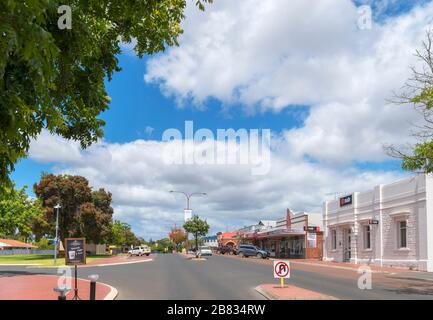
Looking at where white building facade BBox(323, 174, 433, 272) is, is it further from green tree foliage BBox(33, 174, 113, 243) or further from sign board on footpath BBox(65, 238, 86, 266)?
green tree foliage BBox(33, 174, 113, 243)

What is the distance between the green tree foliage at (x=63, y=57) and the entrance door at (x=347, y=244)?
37728 millimetres

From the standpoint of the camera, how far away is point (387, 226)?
37.6 m

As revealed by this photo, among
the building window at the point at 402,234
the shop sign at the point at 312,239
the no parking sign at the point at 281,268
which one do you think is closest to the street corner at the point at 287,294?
the no parking sign at the point at 281,268

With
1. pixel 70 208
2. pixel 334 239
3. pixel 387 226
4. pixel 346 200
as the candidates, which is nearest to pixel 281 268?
pixel 387 226

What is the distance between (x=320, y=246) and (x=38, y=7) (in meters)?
55.5

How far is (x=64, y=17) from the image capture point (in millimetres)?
5863

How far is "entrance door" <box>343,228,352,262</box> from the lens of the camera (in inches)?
1775

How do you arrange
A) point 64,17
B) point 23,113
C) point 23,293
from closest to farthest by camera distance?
point 23,113, point 64,17, point 23,293

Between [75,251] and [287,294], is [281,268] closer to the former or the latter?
[287,294]

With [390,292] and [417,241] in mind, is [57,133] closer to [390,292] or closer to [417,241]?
[390,292]

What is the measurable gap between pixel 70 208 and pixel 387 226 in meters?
36.4

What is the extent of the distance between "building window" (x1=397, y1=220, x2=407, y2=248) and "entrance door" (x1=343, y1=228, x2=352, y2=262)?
8578mm

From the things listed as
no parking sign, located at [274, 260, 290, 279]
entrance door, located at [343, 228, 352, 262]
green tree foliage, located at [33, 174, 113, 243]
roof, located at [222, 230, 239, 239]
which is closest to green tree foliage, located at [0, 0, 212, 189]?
no parking sign, located at [274, 260, 290, 279]
